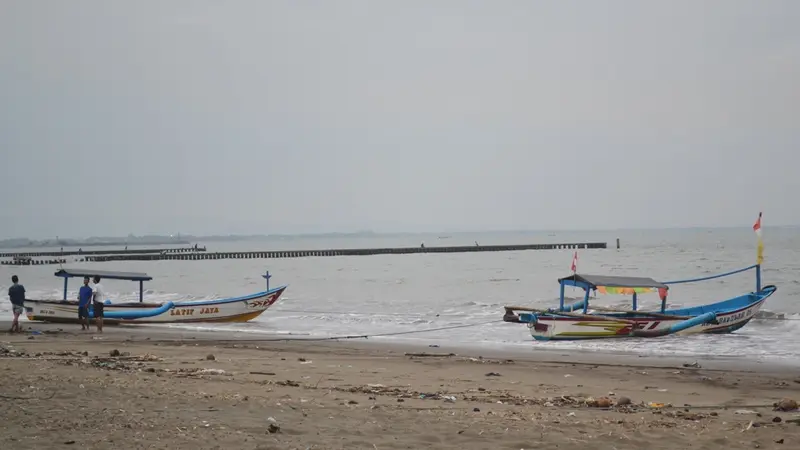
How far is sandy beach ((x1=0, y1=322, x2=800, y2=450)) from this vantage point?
7.00 m

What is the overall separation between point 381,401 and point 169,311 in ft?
55.3

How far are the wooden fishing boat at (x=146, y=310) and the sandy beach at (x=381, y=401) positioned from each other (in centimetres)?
819

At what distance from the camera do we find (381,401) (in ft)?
30.1

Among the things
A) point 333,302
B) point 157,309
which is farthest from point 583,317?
point 333,302

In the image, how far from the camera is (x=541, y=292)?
4309 centimetres

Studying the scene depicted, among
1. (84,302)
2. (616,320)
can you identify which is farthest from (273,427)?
(84,302)

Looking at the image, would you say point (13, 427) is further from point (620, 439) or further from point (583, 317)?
point (583, 317)

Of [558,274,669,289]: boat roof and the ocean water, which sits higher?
[558,274,669,289]: boat roof

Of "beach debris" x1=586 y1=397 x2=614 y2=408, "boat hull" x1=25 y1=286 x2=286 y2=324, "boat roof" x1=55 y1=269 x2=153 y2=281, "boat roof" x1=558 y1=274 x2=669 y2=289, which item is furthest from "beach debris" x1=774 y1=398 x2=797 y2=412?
"boat hull" x1=25 y1=286 x2=286 y2=324

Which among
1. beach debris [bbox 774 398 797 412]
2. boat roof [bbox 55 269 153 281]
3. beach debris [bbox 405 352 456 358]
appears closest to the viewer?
beach debris [bbox 774 398 797 412]

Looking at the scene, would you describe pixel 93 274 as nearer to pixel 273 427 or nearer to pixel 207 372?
pixel 207 372

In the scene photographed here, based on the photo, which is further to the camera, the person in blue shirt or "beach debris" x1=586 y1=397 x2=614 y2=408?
the person in blue shirt

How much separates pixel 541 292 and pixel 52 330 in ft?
93.6

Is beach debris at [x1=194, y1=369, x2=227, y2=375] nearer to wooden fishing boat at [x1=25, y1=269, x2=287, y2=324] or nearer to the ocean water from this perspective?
the ocean water
